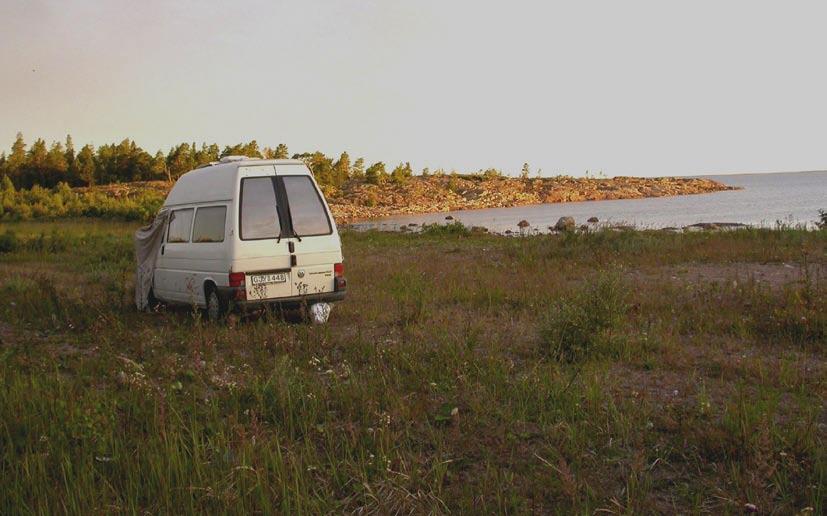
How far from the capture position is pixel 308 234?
31.4 ft

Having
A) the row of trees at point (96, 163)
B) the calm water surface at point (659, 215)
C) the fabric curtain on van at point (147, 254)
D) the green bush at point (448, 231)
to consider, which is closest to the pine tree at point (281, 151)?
the row of trees at point (96, 163)

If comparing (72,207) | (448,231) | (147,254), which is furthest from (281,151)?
(147,254)

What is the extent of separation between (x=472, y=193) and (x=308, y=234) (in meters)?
96.8

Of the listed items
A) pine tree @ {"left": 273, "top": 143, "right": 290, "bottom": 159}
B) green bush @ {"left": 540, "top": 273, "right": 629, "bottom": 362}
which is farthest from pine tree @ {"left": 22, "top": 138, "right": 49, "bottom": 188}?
green bush @ {"left": 540, "top": 273, "right": 629, "bottom": 362}

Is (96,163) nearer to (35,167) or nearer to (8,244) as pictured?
(35,167)

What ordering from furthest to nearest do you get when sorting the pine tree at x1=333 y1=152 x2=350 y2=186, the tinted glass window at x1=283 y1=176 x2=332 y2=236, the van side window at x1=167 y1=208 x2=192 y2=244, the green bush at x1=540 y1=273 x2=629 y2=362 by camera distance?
the pine tree at x1=333 y1=152 x2=350 y2=186
the van side window at x1=167 y1=208 x2=192 y2=244
the tinted glass window at x1=283 y1=176 x2=332 y2=236
the green bush at x1=540 y1=273 x2=629 y2=362

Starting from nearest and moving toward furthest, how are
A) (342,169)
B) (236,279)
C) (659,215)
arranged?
(236,279) < (659,215) < (342,169)

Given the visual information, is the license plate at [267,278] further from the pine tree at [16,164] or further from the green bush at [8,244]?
the pine tree at [16,164]

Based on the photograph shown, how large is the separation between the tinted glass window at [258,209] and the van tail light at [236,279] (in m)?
0.54

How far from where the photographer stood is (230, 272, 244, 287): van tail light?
9.04 meters

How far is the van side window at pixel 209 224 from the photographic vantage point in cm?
948

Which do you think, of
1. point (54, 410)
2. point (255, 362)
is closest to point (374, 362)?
point (255, 362)

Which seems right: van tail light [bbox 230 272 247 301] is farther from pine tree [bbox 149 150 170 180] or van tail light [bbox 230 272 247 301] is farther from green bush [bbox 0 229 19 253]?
pine tree [bbox 149 150 170 180]

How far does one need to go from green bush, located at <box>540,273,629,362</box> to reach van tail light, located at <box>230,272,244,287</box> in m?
4.22
